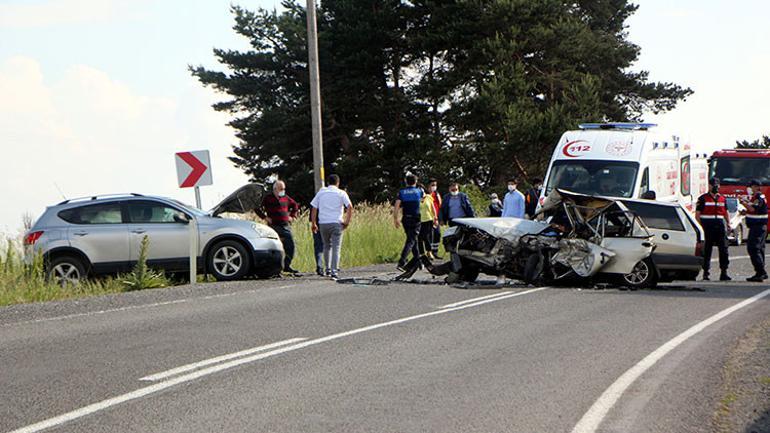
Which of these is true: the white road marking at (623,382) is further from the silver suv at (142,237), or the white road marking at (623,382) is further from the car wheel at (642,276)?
the silver suv at (142,237)

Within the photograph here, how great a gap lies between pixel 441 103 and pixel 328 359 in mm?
39195

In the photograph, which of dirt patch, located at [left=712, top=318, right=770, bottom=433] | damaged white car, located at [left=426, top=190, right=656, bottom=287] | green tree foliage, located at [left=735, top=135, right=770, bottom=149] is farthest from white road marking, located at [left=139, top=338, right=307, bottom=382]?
green tree foliage, located at [left=735, top=135, right=770, bottom=149]

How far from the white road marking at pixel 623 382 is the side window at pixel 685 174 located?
13500 millimetres

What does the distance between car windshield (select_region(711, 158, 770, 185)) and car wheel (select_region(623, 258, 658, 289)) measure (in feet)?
61.6

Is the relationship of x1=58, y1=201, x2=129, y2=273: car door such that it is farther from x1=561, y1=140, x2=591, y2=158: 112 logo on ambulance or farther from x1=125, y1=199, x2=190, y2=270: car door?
x1=561, y1=140, x2=591, y2=158: 112 logo on ambulance

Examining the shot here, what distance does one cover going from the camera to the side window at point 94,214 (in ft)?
56.9

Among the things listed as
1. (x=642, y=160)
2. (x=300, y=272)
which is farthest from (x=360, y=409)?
(x=642, y=160)

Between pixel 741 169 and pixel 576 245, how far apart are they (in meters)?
19.7

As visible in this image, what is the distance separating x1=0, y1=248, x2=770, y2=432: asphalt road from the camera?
22.9 feet

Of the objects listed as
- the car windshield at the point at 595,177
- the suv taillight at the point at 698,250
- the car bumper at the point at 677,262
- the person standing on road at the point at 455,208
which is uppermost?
the car windshield at the point at 595,177

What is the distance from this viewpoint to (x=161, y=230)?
699 inches

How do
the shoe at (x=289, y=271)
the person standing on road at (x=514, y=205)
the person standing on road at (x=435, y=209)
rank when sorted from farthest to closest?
the person standing on road at (x=435, y=209), the person standing on road at (x=514, y=205), the shoe at (x=289, y=271)

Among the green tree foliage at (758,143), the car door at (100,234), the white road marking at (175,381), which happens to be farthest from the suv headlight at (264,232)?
the green tree foliage at (758,143)

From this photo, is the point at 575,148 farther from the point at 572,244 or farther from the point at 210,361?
the point at 210,361
